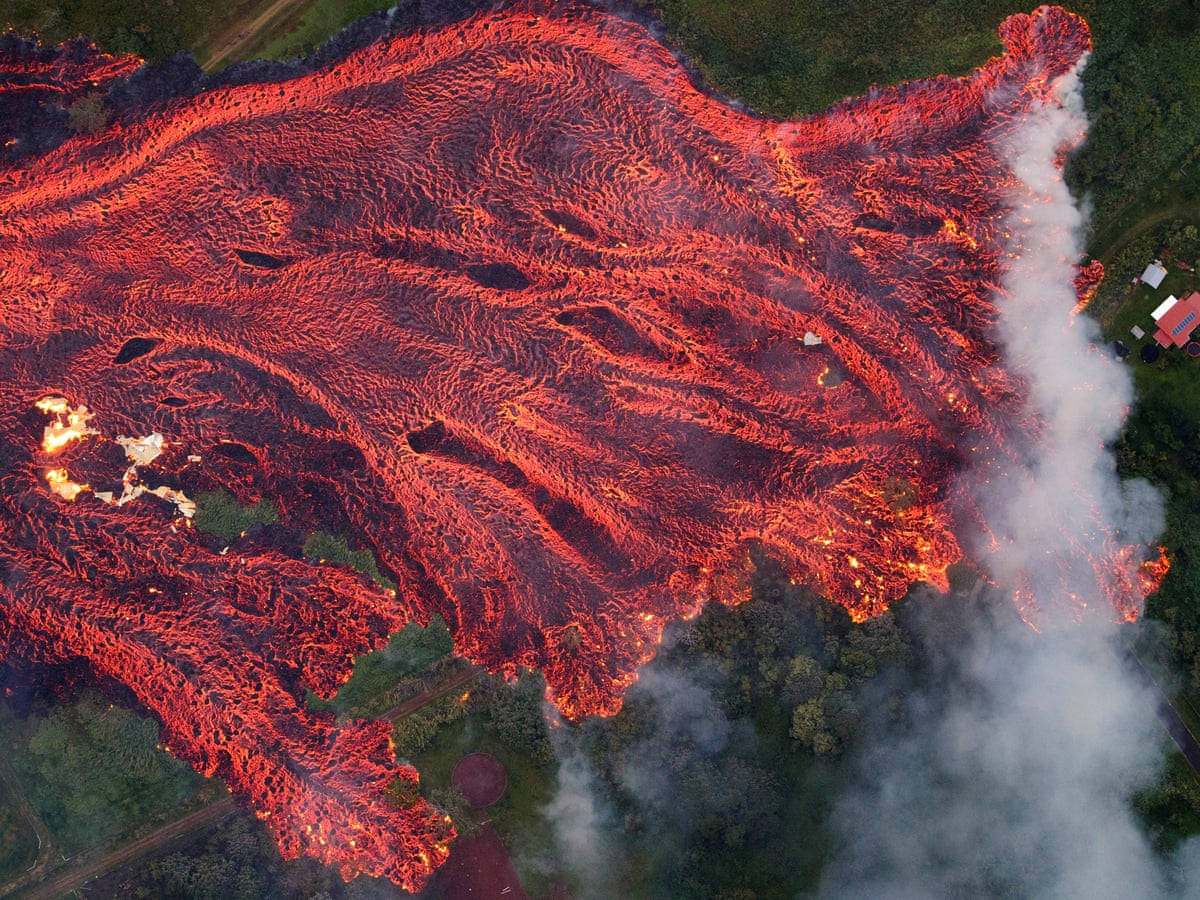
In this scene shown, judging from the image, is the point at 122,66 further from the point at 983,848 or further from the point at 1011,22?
the point at 983,848

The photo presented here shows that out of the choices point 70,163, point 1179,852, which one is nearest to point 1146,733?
point 1179,852

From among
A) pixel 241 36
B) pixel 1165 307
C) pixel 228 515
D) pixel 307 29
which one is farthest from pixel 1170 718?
pixel 241 36

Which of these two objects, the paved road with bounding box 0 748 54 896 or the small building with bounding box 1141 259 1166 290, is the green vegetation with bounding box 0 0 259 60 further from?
the small building with bounding box 1141 259 1166 290

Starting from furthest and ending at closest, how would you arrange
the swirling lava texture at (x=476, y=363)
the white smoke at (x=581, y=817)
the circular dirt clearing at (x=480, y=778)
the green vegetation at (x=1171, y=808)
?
the circular dirt clearing at (x=480, y=778)
the white smoke at (x=581, y=817)
the green vegetation at (x=1171, y=808)
the swirling lava texture at (x=476, y=363)

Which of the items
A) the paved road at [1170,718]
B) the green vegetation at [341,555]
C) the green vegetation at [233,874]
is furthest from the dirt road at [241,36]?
the paved road at [1170,718]

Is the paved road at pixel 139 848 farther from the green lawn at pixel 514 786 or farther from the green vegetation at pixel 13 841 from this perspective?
the green lawn at pixel 514 786

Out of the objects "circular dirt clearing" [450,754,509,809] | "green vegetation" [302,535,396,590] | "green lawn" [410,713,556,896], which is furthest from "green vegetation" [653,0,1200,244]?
"circular dirt clearing" [450,754,509,809]
